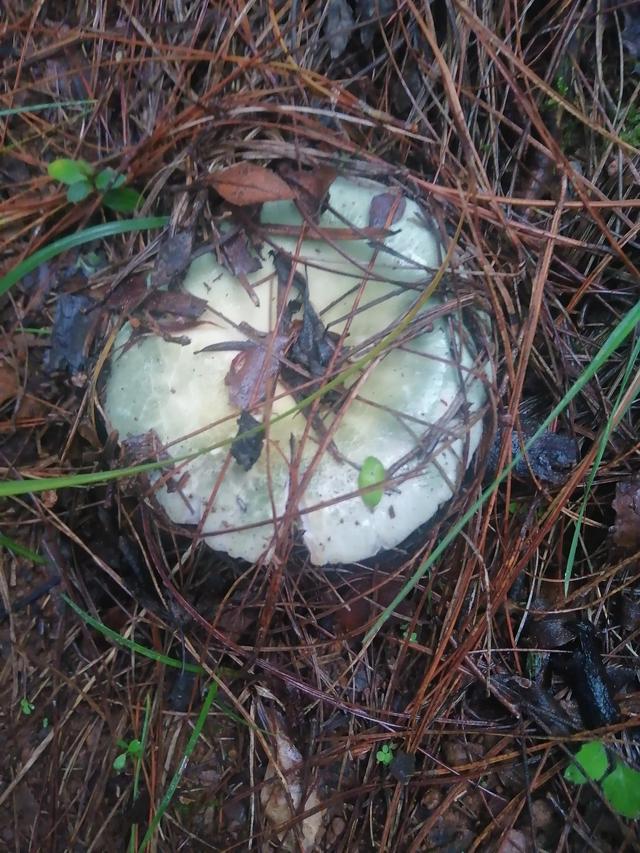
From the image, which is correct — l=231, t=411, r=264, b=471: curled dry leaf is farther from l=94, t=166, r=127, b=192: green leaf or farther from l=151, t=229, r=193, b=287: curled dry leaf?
l=94, t=166, r=127, b=192: green leaf

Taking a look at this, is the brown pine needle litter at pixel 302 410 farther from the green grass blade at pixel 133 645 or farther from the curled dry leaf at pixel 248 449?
the curled dry leaf at pixel 248 449

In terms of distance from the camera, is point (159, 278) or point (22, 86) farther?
point (22, 86)

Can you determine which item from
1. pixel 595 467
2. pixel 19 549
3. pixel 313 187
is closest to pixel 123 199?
pixel 313 187

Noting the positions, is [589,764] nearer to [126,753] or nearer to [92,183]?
[126,753]

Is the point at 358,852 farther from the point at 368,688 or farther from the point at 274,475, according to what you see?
the point at 274,475

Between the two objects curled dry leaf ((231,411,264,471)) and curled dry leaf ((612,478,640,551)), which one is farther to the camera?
curled dry leaf ((612,478,640,551))

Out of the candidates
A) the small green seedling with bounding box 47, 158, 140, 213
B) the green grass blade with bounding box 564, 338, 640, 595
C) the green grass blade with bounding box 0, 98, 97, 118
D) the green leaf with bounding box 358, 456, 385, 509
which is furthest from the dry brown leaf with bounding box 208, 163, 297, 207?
the green grass blade with bounding box 564, 338, 640, 595

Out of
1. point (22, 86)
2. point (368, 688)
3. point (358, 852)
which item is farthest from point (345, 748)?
point (22, 86)
